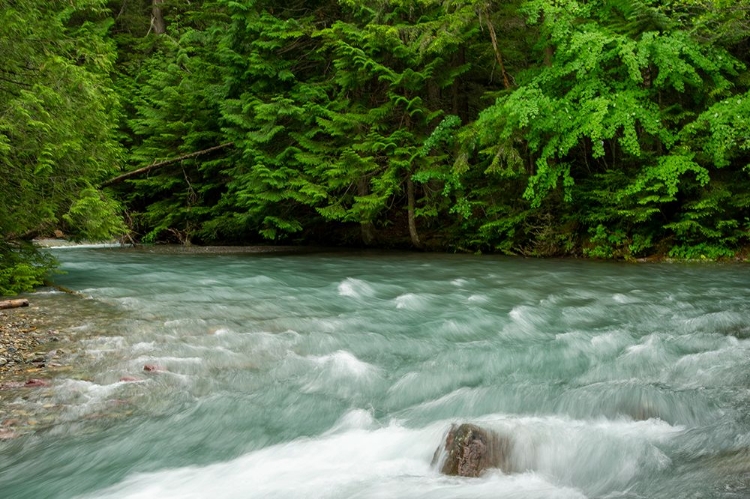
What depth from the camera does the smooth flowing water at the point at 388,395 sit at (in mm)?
3615

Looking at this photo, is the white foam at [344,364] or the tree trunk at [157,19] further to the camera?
the tree trunk at [157,19]

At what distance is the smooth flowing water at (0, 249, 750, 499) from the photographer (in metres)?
3.62

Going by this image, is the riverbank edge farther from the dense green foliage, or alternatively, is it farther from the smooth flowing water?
the dense green foliage

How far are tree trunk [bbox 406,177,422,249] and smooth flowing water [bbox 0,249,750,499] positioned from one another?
21.0 ft

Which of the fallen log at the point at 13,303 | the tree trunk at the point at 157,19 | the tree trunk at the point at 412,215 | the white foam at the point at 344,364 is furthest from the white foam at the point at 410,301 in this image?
the tree trunk at the point at 157,19

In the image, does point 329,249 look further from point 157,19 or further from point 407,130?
point 157,19

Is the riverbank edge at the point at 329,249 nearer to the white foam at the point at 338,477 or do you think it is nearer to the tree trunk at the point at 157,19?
the white foam at the point at 338,477

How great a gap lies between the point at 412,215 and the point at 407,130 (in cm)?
235

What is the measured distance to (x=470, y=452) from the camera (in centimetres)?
363

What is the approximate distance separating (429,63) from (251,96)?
529cm

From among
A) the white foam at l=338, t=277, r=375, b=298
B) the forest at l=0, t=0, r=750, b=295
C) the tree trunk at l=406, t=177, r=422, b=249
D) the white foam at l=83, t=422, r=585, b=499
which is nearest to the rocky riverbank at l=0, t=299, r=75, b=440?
the white foam at l=83, t=422, r=585, b=499

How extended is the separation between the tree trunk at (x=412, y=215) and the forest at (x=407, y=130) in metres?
0.17

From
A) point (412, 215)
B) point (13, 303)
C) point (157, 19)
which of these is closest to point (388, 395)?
point (13, 303)

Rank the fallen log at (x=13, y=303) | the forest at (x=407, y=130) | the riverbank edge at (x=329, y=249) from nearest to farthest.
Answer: the fallen log at (x=13, y=303)
the forest at (x=407, y=130)
the riverbank edge at (x=329, y=249)
